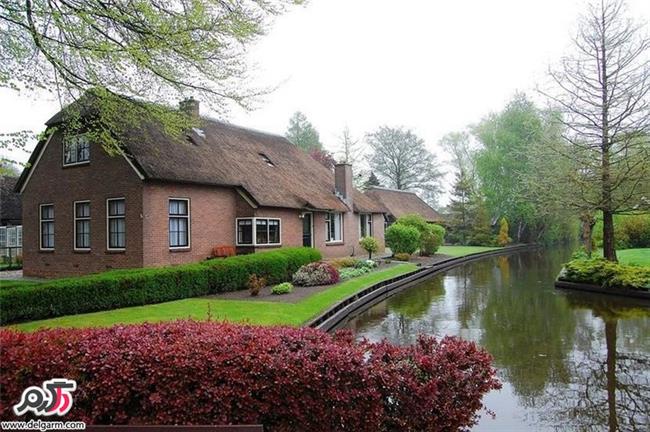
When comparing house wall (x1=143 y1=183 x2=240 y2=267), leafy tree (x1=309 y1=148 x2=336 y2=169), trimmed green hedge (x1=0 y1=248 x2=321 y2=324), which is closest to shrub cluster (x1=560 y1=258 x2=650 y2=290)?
trimmed green hedge (x1=0 y1=248 x2=321 y2=324)

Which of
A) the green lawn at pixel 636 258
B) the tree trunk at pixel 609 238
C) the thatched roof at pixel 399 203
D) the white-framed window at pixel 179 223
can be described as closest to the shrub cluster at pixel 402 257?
the thatched roof at pixel 399 203

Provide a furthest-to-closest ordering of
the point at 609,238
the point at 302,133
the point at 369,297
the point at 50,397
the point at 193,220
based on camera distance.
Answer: the point at 302,133 < the point at 609,238 < the point at 193,220 < the point at 369,297 < the point at 50,397

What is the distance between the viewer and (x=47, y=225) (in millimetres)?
18609

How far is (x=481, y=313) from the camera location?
489 inches

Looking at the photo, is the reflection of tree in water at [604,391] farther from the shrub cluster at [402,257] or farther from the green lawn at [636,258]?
the shrub cluster at [402,257]

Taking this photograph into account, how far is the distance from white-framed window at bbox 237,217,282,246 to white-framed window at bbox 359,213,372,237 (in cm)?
965

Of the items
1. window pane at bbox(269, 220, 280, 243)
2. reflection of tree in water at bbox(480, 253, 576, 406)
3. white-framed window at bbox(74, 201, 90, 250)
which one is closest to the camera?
reflection of tree in water at bbox(480, 253, 576, 406)

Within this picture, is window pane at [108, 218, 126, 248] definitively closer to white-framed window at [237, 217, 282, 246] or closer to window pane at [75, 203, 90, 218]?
window pane at [75, 203, 90, 218]

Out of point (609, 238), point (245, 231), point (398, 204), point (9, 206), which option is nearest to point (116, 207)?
point (245, 231)

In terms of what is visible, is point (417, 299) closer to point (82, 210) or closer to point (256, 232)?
point (256, 232)

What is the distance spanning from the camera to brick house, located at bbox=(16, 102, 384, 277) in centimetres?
1584

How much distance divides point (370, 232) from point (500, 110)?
25.6 m

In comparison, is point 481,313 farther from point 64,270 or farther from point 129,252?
point 64,270

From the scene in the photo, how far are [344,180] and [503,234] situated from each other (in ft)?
76.4
